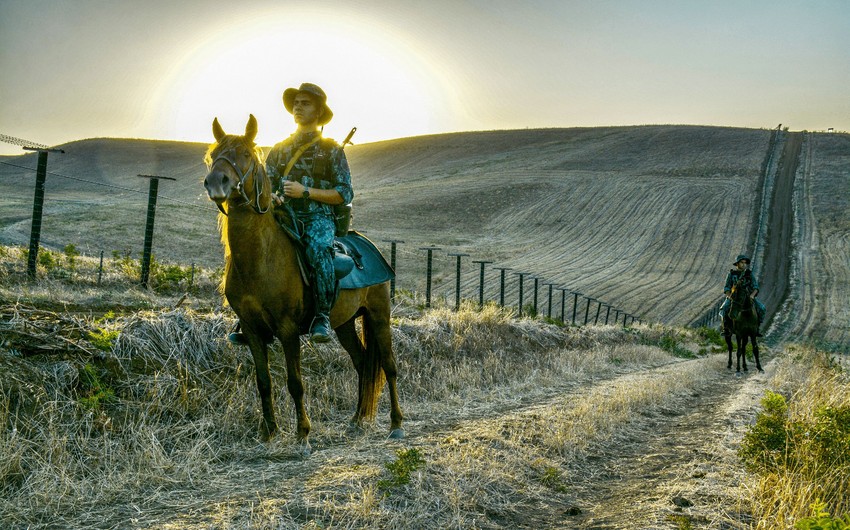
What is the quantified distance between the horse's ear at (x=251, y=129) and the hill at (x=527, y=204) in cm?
1258

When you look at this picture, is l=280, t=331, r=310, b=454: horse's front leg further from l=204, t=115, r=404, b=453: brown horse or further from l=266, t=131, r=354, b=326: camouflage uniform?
l=266, t=131, r=354, b=326: camouflage uniform

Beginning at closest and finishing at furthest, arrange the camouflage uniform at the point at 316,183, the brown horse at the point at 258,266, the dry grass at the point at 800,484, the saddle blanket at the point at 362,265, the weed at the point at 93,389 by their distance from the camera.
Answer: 1. the dry grass at the point at 800,484
2. the brown horse at the point at 258,266
3. the weed at the point at 93,389
4. the camouflage uniform at the point at 316,183
5. the saddle blanket at the point at 362,265

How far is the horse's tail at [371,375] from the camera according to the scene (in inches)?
281

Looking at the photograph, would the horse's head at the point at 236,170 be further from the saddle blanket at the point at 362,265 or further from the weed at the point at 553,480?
the weed at the point at 553,480

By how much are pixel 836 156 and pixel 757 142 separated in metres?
9.64

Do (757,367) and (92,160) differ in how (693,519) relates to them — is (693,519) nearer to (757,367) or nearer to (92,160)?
(757,367)

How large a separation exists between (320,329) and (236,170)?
1.62 metres

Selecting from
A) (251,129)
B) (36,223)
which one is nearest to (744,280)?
(251,129)

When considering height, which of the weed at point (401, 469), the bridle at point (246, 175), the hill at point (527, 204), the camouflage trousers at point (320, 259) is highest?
the hill at point (527, 204)

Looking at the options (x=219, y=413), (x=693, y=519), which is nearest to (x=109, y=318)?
(x=219, y=413)

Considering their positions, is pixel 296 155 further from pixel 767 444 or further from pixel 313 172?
pixel 767 444

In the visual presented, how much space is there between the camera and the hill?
39.7 meters

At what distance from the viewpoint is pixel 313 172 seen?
641cm

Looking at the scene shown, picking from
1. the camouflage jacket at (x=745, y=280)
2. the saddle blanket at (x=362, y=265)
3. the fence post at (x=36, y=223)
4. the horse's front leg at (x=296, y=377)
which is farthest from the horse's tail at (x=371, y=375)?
the camouflage jacket at (x=745, y=280)
